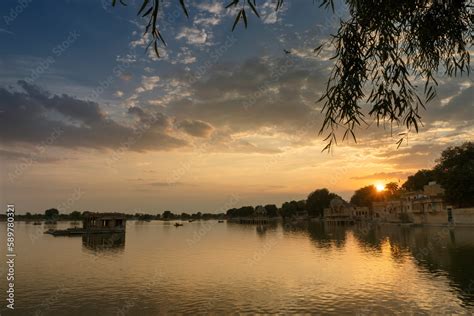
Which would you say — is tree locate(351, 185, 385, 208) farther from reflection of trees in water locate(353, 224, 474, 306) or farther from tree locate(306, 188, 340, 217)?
reflection of trees in water locate(353, 224, 474, 306)

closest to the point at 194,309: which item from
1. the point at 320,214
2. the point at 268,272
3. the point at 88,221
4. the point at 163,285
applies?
the point at 163,285

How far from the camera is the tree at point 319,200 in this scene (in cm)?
17800

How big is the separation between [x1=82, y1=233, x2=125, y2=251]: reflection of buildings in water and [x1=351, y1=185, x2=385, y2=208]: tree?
394 ft

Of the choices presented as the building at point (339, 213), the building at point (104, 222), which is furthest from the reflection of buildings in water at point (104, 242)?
the building at point (339, 213)

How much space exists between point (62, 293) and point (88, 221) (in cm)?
5926

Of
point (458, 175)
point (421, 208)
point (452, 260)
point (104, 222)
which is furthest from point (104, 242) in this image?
point (421, 208)

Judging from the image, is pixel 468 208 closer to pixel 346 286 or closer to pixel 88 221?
pixel 346 286

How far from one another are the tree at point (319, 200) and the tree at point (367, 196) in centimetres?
995

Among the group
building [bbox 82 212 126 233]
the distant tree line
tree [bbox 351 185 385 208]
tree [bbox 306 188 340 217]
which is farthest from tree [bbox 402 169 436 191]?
building [bbox 82 212 126 233]

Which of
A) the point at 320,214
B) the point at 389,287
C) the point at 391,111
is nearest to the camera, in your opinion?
the point at 391,111

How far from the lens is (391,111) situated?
758 cm

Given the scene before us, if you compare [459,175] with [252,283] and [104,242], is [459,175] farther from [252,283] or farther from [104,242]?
[104,242]

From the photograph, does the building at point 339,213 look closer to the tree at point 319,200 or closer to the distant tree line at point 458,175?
the tree at point 319,200

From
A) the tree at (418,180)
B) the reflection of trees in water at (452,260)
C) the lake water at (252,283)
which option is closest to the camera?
the lake water at (252,283)
